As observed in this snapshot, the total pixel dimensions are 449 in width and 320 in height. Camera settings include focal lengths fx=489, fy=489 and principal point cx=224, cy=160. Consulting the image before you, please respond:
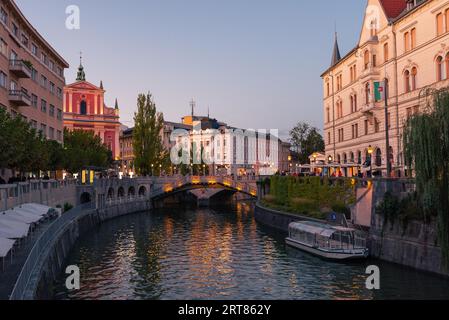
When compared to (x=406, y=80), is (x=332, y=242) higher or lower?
lower

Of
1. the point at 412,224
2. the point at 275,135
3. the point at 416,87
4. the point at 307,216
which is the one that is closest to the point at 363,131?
the point at 416,87

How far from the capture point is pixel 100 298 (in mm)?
27672

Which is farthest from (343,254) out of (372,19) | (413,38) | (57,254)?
(372,19)

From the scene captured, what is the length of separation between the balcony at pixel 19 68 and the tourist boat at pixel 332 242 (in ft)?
127

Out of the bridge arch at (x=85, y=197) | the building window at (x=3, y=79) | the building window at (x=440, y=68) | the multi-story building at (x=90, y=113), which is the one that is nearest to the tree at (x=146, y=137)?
the bridge arch at (x=85, y=197)

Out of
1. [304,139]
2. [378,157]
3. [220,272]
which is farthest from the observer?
[304,139]

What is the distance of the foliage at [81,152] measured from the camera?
73.4m

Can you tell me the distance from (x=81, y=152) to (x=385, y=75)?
47698 mm

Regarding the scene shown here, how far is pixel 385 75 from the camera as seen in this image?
58562mm

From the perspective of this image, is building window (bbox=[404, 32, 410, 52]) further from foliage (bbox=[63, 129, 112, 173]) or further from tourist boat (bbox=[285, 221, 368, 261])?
foliage (bbox=[63, 129, 112, 173])

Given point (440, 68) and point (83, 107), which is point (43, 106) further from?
point (83, 107)

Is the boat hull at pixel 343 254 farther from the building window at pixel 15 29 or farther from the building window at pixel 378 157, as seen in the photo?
the building window at pixel 15 29

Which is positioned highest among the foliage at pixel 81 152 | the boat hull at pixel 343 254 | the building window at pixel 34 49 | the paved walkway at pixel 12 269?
the building window at pixel 34 49

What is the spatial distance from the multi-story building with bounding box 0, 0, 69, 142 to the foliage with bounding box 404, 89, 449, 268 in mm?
37124
